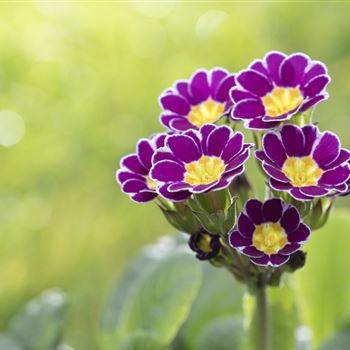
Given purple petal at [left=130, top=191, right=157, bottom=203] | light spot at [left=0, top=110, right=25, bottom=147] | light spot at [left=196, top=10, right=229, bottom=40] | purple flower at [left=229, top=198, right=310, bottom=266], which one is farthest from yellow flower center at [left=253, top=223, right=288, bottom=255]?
light spot at [left=196, top=10, right=229, bottom=40]

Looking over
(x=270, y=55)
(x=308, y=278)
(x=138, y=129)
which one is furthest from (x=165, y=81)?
(x=270, y=55)

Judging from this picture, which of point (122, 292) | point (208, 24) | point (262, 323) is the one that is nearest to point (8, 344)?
point (122, 292)

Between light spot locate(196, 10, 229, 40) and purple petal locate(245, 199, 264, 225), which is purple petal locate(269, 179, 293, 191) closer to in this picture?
purple petal locate(245, 199, 264, 225)

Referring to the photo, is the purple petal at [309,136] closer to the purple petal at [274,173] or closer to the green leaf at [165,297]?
the purple petal at [274,173]

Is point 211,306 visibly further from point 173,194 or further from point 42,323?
point 173,194

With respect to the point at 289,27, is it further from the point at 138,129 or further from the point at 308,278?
the point at 308,278

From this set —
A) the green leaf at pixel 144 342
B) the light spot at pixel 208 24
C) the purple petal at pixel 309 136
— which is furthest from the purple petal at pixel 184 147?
the light spot at pixel 208 24
